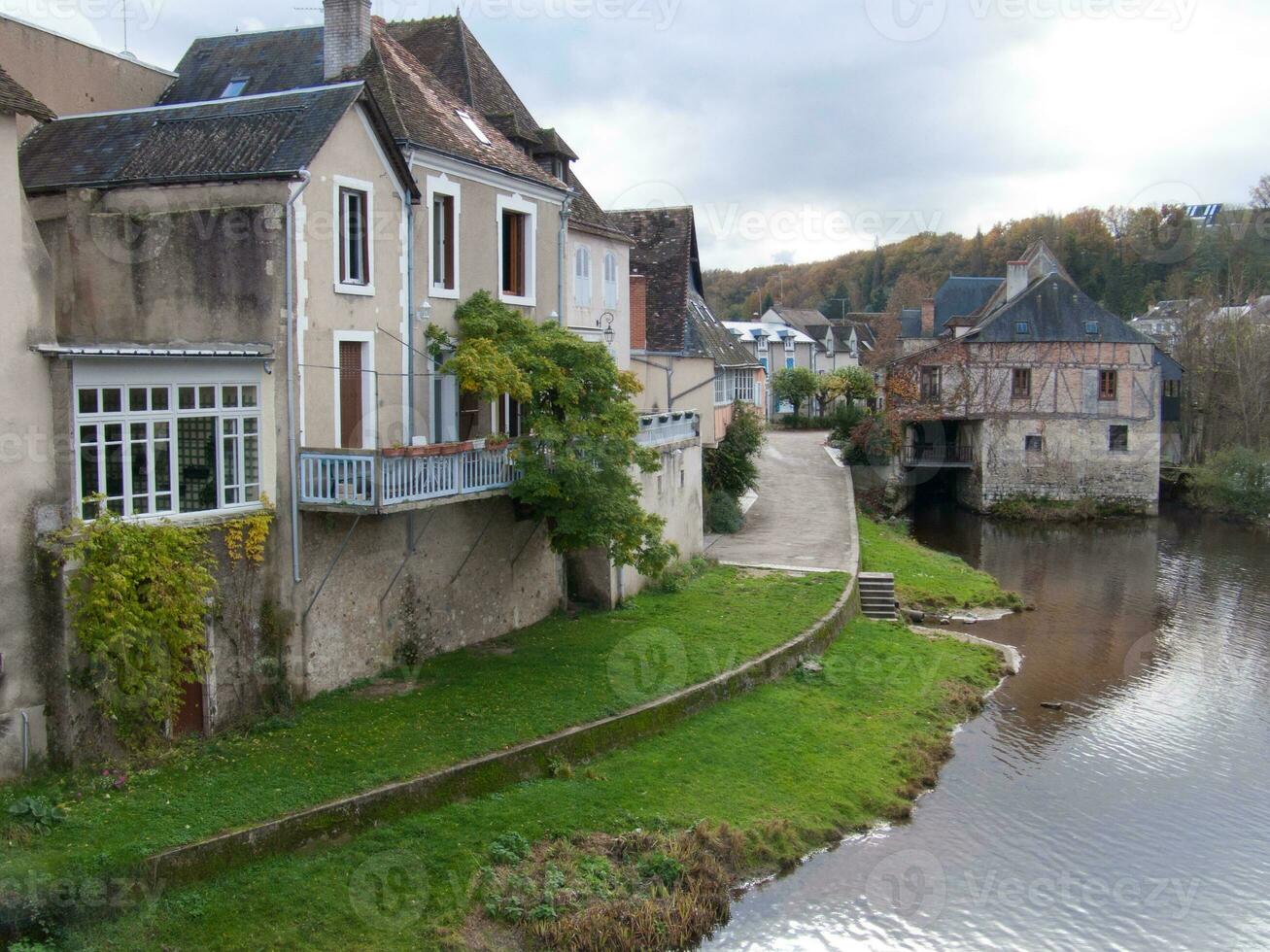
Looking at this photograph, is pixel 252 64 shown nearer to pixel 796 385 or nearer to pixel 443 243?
pixel 443 243

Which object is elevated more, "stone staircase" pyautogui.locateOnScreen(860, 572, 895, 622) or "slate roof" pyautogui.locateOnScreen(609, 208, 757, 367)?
"slate roof" pyautogui.locateOnScreen(609, 208, 757, 367)

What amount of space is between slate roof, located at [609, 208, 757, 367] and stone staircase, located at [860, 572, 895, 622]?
7.77 metres

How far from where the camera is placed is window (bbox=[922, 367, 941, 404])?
158ft

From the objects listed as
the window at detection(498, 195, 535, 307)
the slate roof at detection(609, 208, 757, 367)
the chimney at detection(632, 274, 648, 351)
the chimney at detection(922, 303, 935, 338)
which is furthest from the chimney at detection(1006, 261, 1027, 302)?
the window at detection(498, 195, 535, 307)

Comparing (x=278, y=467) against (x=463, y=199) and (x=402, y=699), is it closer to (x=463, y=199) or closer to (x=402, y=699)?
(x=402, y=699)

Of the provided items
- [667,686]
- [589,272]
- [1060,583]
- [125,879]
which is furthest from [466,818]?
[1060,583]

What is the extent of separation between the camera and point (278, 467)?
50.2ft

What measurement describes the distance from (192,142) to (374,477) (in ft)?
17.9

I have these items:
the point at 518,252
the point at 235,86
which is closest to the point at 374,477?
the point at 518,252

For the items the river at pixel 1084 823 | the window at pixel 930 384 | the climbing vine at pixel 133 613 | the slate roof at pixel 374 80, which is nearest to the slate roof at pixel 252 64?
the slate roof at pixel 374 80

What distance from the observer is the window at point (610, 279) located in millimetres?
25538

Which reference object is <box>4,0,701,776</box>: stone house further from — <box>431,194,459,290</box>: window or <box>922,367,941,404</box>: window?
<box>922,367,941,404</box>: window

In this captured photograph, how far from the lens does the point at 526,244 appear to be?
70.0 ft

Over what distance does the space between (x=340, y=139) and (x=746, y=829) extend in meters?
10.8
